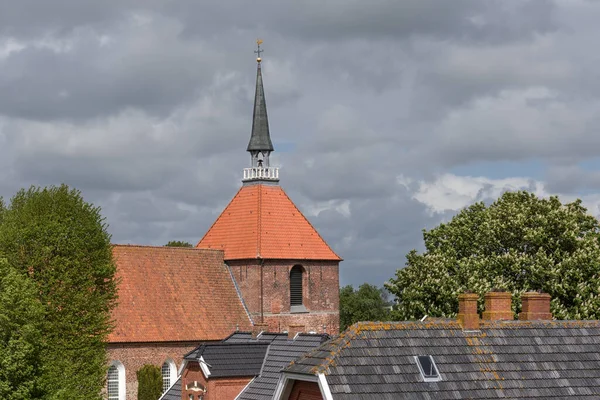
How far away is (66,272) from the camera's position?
4691cm

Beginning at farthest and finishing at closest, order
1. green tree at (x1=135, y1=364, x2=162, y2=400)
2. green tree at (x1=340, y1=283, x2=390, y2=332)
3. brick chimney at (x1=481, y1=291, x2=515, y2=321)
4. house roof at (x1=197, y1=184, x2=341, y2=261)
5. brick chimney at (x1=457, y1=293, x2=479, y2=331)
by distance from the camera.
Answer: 1. green tree at (x1=340, y1=283, x2=390, y2=332)
2. house roof at (x1=197, y1=184, x2=341, y2=261)
3. green tree at (x1=135, y1=364, x2=162, y2=400)
4. brick chimney at (x1=481, y1=291, x2=515, y2=321)
5. brick chimney at (x1=457, y1=293, x2=479, y2=331)

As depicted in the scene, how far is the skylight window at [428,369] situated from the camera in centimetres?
2353

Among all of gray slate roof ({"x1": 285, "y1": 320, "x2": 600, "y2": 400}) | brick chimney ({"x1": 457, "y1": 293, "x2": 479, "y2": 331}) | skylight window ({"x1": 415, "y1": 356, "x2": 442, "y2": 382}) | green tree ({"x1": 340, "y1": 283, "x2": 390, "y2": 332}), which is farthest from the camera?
green tree ({"x1": 340, "y1": 283, "x2": 390, "y2": 332})

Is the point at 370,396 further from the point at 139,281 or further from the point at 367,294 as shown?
the point at 367,294

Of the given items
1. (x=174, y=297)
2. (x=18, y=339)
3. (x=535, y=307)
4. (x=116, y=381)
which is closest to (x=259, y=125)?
(x=174, y=297)

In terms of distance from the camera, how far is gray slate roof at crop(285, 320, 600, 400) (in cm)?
2312

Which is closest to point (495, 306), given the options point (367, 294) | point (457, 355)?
point (457, 355)

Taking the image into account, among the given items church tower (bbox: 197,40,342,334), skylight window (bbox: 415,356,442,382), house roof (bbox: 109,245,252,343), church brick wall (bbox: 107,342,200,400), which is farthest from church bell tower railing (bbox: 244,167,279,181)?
skylight window (bbox: 415,356,442,382)

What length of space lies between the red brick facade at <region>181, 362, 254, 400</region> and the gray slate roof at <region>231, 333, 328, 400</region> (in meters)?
0.32

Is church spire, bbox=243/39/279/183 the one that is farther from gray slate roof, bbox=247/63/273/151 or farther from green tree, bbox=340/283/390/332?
green tree, bbox=340/283/390/332

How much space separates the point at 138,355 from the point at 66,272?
12.1 metres

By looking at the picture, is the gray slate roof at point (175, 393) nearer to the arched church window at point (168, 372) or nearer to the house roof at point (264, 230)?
the arched church window at point (168, 372)

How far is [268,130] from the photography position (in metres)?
67.0

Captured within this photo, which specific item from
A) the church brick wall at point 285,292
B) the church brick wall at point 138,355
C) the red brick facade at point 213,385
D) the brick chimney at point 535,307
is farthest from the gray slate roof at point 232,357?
the church brick wall at point 285,292
